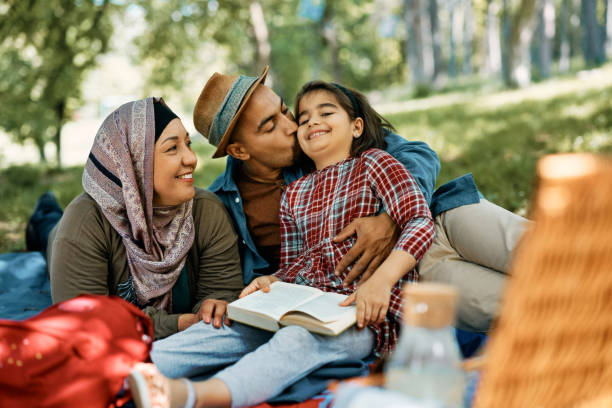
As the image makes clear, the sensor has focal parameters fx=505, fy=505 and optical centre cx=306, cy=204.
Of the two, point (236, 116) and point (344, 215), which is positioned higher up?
point (236, 116)

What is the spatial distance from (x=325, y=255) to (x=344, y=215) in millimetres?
252

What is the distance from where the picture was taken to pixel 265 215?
3.46m

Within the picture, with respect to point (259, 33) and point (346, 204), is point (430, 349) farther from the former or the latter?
point (259, 33)

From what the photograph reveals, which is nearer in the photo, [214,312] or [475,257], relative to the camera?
[214,312]

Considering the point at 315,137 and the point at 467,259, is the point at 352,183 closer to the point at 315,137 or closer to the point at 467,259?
the point at 315,137

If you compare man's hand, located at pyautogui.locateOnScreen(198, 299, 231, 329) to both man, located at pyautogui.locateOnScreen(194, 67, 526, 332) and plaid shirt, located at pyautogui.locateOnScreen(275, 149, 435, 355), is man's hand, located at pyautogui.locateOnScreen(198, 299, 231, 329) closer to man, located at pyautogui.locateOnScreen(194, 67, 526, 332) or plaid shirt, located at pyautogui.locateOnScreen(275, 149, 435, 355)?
plaid shirt, located at pyautogui.locateOnScreen(275, 149, 435, 355)

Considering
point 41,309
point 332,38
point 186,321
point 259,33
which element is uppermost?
point 332,38

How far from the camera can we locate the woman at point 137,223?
8.80ft

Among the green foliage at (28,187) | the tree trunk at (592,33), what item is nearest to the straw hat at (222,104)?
the green foliage at (28,187)

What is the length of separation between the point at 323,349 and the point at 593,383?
1304 mm

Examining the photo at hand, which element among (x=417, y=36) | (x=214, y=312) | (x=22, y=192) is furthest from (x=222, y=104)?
(x=417, y=36)

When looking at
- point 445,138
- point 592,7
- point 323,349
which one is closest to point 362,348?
point 323,349

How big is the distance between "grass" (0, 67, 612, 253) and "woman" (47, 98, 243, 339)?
349cm

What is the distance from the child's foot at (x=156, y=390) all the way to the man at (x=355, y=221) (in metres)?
1.09
